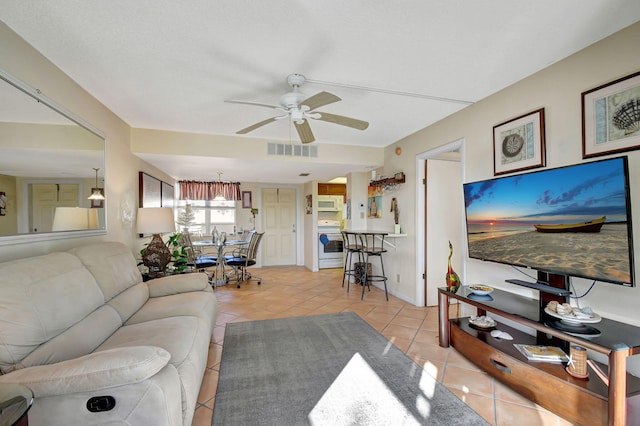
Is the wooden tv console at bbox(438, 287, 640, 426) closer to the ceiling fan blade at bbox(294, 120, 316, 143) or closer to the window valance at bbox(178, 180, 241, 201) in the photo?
the ceiling fan blade at bbox(294, 120, 316, 143)

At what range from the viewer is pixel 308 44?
190 cm

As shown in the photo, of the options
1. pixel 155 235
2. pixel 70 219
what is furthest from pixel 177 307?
pixel 155 235

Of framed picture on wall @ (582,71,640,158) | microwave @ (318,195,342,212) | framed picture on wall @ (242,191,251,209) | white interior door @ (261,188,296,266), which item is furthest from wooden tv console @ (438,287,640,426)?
framed picture on wall @ (242,191,251,209)

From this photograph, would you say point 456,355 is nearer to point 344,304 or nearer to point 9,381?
point 344,304

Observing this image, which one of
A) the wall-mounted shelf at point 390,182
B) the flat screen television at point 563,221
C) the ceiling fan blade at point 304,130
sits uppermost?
the ceiling fan blade at point 304,130

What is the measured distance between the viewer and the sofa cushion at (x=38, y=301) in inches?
47.9

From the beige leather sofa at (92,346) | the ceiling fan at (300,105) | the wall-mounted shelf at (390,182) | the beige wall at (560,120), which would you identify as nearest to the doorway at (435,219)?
the wall-mounted shelf at (390,182)

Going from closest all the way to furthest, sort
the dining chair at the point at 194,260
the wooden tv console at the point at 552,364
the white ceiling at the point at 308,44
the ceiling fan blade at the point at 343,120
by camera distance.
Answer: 1. the wooden tv console at the point at 552,364
2. the white ceiling at the point at 308,44
3. the ceiling fan blade at the point at 343,120
4. the dining chair at the point at 194,260

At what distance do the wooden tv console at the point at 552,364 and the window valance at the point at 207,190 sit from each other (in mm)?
5408

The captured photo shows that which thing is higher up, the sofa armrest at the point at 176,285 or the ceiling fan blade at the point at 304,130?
the ceiling fan blade at the point at 304,130

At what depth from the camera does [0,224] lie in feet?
5.31

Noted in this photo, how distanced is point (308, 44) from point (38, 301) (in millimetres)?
2136

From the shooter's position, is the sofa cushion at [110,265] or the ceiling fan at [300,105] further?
the ceiling fan at [300,105]

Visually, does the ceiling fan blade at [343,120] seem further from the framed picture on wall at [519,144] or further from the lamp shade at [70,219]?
the lamp shade at [70,219]
